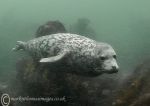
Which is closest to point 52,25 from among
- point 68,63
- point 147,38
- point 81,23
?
point 68,63

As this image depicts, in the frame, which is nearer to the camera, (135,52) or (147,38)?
(135,52)

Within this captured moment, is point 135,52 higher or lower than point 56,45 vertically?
lower

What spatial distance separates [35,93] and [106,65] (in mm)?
1740

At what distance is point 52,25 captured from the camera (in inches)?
337

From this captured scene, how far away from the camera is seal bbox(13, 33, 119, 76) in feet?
17.6

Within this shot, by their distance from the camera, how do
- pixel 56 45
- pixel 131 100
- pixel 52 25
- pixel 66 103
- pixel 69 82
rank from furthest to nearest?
pixel 52 25 < pixel 56 45 < pixel 69 82 < pixel 66 103 < pixel 131 100

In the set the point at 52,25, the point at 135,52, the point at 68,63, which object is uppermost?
the point at 52,25

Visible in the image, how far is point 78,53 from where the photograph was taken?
19.4 feet

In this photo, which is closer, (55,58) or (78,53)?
(55,58)

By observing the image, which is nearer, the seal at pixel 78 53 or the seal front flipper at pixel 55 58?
the seal at pixel 78 53

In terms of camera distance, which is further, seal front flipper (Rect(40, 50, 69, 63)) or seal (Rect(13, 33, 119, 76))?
seal front flipper (Rect(40, 50, 69, 63))

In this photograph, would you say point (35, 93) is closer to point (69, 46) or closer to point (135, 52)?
point (69, 46)

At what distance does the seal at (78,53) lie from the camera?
5359 millimetres

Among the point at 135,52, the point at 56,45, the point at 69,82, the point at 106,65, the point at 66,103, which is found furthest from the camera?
the point at 135,52
